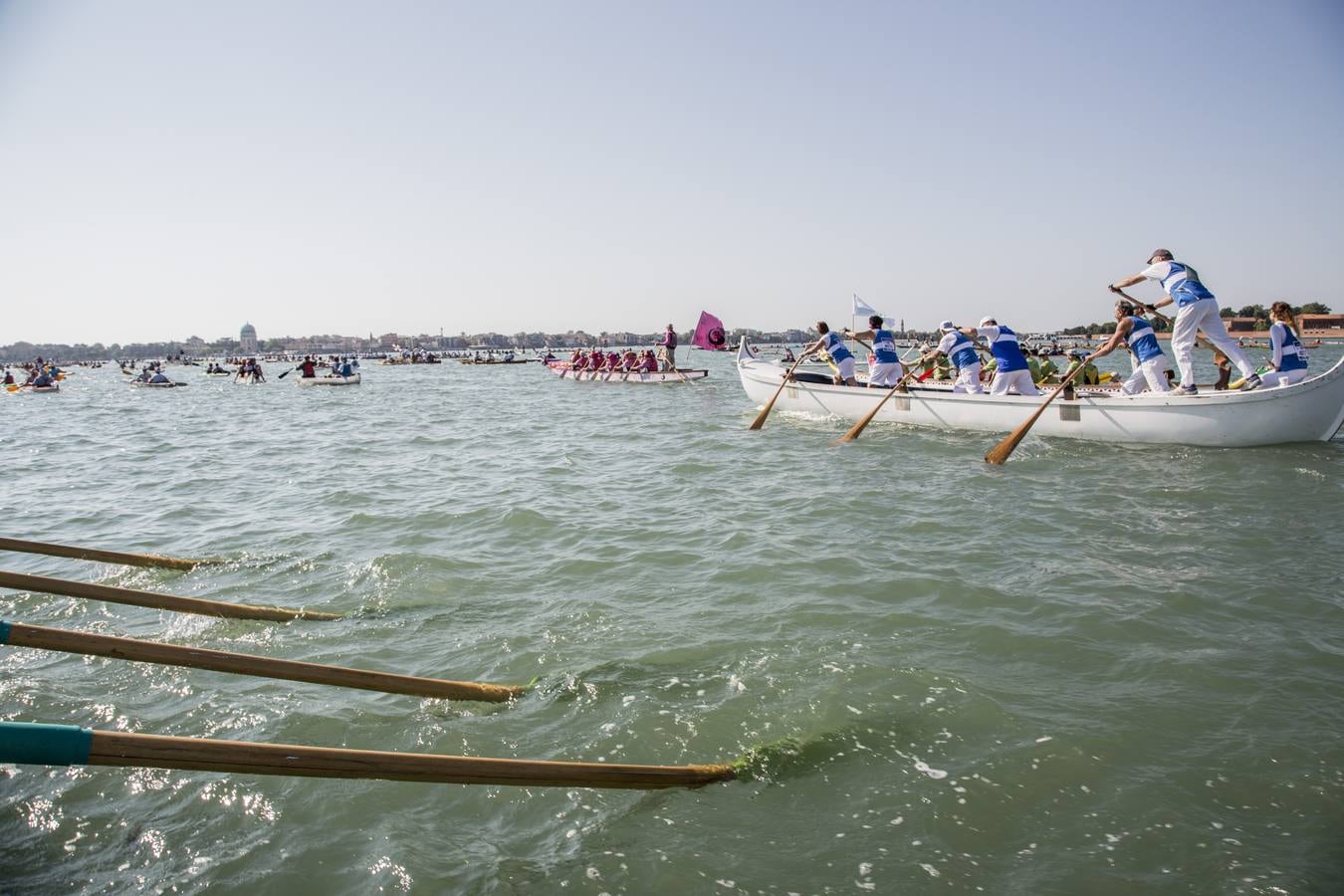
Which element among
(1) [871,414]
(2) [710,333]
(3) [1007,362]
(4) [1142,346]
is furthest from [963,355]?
(2) [710,333]

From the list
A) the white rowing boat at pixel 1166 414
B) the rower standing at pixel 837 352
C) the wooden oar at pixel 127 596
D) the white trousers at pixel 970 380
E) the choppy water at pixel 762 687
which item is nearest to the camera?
the choppy water at pixel 762 687

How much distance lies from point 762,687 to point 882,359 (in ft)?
43.0

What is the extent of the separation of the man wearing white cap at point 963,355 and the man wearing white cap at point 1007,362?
2.64 feet

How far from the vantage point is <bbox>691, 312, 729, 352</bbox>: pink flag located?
108 ft

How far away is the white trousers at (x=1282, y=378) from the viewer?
11.3 metres

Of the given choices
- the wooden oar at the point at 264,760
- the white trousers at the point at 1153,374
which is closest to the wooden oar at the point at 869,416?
the white trousers at the point at 1153,374

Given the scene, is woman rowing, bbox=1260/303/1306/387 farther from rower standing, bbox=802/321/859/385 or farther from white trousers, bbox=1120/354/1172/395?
rower standing, bbox=802/321/859/385

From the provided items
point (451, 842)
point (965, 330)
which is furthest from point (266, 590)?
point (965, 330)

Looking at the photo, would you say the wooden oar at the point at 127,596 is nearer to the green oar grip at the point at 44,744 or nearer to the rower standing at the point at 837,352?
the green oar grip at the point at 44,744

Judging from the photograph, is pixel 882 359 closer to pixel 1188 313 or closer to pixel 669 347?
pixel 1188 313

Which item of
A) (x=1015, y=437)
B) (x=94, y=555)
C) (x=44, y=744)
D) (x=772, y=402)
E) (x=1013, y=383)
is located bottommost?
(x=94, y=555)

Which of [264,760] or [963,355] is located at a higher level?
[963,355]

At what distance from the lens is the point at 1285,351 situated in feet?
37.1

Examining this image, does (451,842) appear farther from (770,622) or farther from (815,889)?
(770,622)
